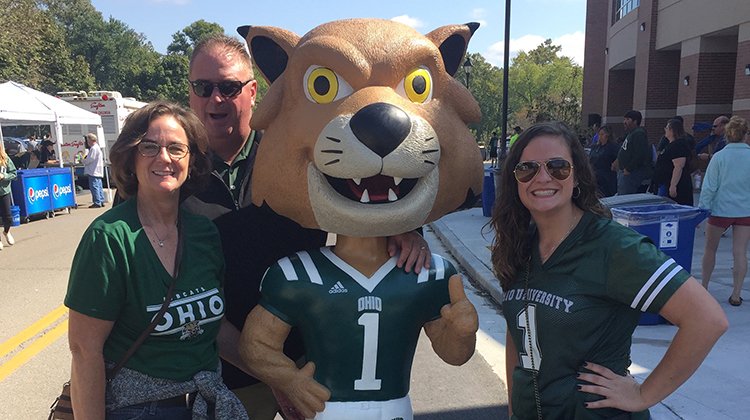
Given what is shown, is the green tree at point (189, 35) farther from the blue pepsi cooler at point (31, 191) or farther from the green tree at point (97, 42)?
the blue pepsi cooler at point (31, 191)

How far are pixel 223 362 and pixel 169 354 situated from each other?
1.75ft

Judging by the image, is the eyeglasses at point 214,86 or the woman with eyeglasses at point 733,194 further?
the woman with eyeglasses at point 733,194

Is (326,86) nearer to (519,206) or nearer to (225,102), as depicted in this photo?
(225,102)

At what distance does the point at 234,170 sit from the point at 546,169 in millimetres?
1450

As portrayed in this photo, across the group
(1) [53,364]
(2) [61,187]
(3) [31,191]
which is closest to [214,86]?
(1) [53,364]

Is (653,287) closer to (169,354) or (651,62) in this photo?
(169,354)

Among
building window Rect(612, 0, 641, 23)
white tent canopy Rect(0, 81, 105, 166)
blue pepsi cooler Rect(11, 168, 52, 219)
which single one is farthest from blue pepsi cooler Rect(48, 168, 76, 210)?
building window Rect(612, 0, 641, 23)

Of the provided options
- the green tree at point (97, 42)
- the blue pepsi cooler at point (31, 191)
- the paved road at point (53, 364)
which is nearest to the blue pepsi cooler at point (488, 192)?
the paved road at point (53, 364)

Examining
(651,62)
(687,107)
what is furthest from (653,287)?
(651,62)

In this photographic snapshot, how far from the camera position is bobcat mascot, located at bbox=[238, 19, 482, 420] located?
2076mm

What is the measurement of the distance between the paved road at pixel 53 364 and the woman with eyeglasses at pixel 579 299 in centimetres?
202

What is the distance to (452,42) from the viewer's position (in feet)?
7.77

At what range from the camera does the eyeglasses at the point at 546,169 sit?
2.03 meters

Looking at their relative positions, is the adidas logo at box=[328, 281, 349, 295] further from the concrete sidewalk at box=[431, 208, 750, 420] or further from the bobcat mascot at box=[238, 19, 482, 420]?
the concrete sidewalk at box=[431, 208, 750, 420]
